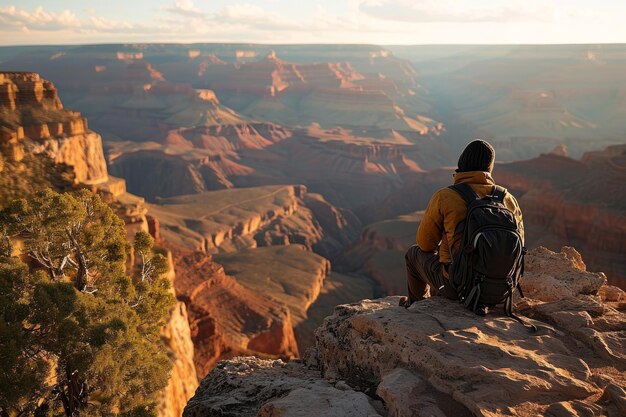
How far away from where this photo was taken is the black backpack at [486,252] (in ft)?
20.6

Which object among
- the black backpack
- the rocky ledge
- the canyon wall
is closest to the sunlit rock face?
the canyon wall

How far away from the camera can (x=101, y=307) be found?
31.7 ft

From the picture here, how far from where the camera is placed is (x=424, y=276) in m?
7.86

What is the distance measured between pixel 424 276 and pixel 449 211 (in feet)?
4.80

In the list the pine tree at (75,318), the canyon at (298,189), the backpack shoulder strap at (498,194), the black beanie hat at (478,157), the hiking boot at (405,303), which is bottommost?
the canyon at (298,189)

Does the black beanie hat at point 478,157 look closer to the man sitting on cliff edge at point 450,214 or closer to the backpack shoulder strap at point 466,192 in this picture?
the man sitting on cliff edge at point 450,214

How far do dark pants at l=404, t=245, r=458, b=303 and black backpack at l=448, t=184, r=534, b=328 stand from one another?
453 mm

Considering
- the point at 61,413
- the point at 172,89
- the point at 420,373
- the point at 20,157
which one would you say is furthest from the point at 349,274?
the point at 172,89

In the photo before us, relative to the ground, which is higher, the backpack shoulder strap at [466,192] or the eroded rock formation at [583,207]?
the backpack shoulder strap at [466,192]

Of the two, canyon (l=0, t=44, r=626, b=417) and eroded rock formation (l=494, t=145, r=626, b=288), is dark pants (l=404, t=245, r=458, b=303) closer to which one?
canyon (l=0, t=44, r=626, b=417)

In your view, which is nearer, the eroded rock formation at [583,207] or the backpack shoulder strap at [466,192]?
the backpack shoulder strap at [466,192]

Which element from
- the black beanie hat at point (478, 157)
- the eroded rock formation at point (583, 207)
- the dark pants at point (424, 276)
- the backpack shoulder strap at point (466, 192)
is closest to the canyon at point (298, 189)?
the eroded rock formation at point (583, 207)

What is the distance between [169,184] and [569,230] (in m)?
76.3

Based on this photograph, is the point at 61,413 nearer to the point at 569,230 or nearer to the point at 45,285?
the point at 45,285
